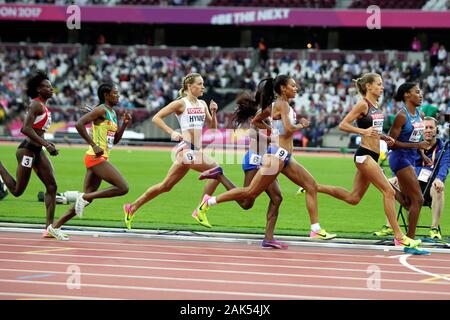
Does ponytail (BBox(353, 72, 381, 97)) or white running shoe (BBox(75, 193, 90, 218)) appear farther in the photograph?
white running shoe (BBox(75, 193, 90, 218))

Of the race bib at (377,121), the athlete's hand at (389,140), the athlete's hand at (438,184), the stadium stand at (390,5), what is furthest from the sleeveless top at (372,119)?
the stadium stand at (390,5)

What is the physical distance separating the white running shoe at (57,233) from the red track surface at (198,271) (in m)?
0.13

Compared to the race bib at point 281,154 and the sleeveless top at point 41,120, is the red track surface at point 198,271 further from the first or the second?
the sleeveless top at point 41,120

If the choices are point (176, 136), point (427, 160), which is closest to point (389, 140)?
point (427, 160)

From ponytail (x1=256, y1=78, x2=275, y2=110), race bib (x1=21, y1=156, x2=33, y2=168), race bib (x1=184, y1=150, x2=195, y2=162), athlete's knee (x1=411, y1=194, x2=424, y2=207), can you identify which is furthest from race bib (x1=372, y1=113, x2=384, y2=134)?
race bib (x1=21, y1=156, x2=33, y2=168)

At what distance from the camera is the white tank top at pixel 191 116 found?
11891 millimetres

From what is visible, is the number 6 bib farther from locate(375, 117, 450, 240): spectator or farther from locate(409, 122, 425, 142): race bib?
locate(375, 117, 450, 240): spectator

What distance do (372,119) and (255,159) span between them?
1.55 meters

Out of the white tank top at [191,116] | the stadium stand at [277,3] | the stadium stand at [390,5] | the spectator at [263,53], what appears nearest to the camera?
the white tank top at [191,116]

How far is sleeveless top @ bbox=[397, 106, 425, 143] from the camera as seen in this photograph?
11031 millimetres

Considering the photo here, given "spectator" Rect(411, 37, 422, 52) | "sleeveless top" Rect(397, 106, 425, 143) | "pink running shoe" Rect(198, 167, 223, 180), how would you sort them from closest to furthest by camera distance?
"sleeveless top" Rect(397, 106, 425, 143) < "pink running shoe" Rect(198, 167, 223, 180) < "spectator" Rect(411, 37, 422, 52)

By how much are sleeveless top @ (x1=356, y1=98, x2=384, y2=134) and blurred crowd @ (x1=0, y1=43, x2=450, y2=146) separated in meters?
25.1
